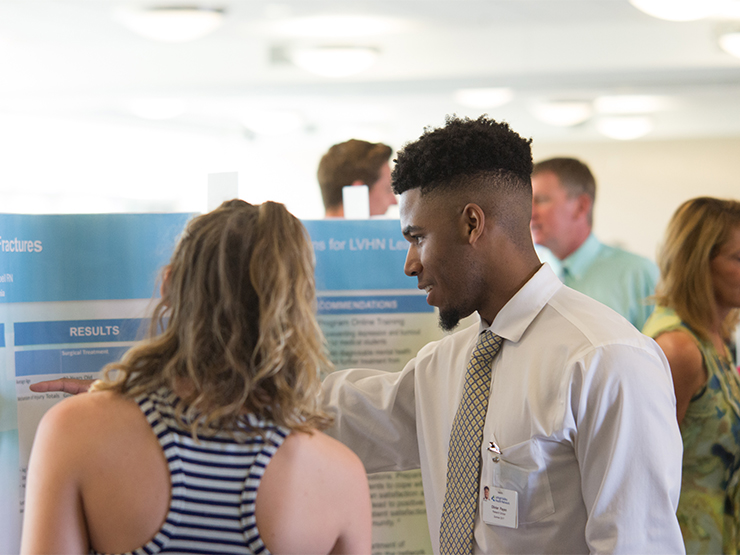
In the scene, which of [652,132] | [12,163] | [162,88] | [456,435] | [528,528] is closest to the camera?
[528,528]

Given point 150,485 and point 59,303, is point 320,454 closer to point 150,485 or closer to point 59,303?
point 150,485

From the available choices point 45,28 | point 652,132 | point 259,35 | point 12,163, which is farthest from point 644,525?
point 652,132

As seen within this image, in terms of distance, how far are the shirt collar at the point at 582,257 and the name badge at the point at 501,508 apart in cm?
274

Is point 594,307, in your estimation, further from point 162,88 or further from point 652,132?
point 652,132

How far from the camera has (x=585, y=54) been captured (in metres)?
4.99

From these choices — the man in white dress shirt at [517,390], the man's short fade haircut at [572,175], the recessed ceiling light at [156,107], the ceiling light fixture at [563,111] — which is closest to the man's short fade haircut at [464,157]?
the man in white dress shirt at [517,390]

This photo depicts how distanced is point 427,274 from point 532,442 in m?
0.44

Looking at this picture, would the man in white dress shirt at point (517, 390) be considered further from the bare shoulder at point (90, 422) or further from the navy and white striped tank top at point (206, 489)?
the bare shoulder at point (90, 422)

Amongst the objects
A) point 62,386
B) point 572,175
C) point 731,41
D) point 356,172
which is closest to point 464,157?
point 356,172

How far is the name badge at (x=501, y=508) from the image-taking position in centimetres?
136

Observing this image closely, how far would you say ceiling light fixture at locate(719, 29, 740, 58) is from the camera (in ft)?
15.2

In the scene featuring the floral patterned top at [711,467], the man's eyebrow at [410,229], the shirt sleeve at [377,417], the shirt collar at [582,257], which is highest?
the man's eyebrow at [410,229]

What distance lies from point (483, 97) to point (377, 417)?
15.5ft

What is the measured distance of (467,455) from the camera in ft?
4.75
